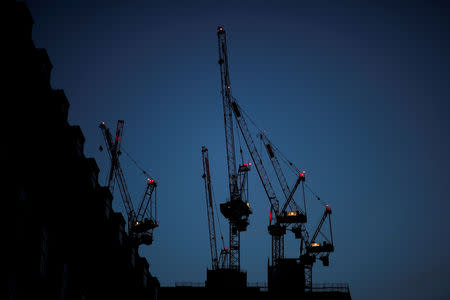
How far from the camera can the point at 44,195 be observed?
2856 cm

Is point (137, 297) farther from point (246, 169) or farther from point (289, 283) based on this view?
point (246, 169)

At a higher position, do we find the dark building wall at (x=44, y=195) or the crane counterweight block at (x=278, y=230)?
the crane counterweight block at (x=278, y=230)

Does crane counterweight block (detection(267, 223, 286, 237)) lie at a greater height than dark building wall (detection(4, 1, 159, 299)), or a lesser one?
greater

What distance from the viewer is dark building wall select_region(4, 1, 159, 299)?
24766mm

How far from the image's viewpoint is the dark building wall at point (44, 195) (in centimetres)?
2477

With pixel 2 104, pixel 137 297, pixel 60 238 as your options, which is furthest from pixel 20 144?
pixel 137 297

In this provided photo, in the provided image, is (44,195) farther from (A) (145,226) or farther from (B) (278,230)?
(B) (278,230)

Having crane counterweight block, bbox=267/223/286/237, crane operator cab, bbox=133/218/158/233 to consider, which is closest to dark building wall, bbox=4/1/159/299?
crane operator cab, bbox=133/218/158/233

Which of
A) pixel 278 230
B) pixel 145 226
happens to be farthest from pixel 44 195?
pixel 278 230

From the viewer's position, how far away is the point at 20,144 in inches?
1031

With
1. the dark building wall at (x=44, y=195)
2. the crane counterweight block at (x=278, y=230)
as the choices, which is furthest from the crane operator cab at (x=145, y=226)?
the dark building wall at (x=44, y=195)

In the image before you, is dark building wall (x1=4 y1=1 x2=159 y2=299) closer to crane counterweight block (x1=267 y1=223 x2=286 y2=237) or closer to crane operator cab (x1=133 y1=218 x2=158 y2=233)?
crane operator cab (x1=133 y1=218 x2=158 y2=233)

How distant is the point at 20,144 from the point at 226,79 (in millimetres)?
122984

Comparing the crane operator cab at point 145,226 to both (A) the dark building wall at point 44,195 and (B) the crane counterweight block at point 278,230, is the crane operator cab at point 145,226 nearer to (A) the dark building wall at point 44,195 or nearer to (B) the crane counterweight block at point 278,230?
(B) the crane counterweight block at point 278,230
